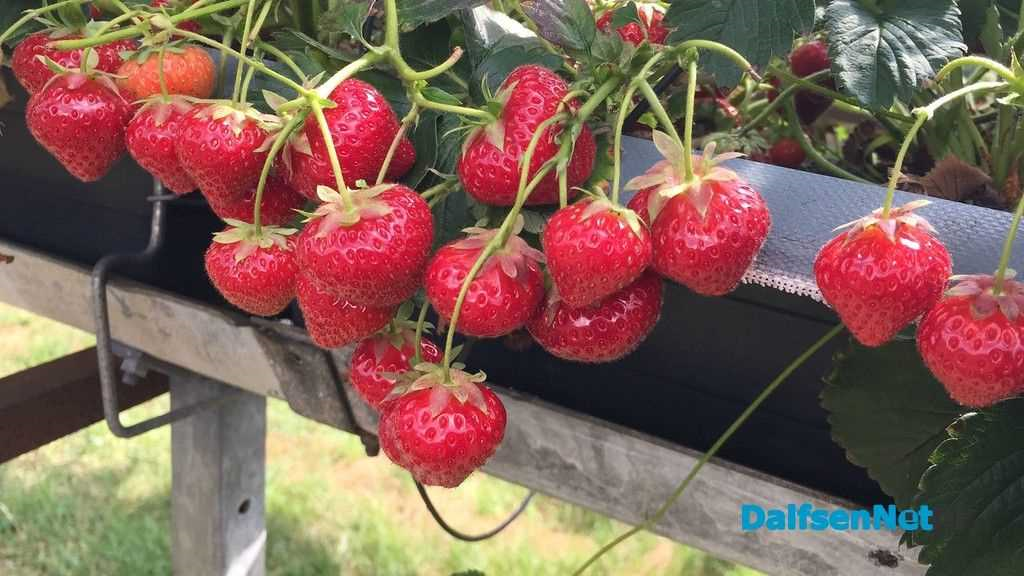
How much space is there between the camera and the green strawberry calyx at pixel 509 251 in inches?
16.9

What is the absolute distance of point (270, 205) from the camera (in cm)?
55

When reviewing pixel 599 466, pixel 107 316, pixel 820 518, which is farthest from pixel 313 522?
pixel 820 518

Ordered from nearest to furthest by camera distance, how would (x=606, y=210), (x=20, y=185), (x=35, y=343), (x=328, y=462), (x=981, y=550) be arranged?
(x=606, y=210) → (x=981, y=550) → (x=20, y=185) → (x=328, y=462) → (x=35, y=343)

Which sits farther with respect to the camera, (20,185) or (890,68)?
(20,185)

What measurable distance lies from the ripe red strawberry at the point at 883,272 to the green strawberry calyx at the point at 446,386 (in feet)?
0.55

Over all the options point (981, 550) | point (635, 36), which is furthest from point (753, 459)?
point (635, 36)

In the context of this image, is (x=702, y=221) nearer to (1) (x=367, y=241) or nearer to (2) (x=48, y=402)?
(1) (x=367, y=241)

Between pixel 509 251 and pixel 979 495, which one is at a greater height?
pixel 509 251

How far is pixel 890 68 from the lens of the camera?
0.56m

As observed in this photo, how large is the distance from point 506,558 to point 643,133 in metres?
1.44

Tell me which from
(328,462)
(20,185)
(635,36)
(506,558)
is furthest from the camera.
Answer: (328,462)

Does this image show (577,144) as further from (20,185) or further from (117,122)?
(20,185)

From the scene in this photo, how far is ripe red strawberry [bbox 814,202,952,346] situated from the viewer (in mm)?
395

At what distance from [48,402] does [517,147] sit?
84cm
